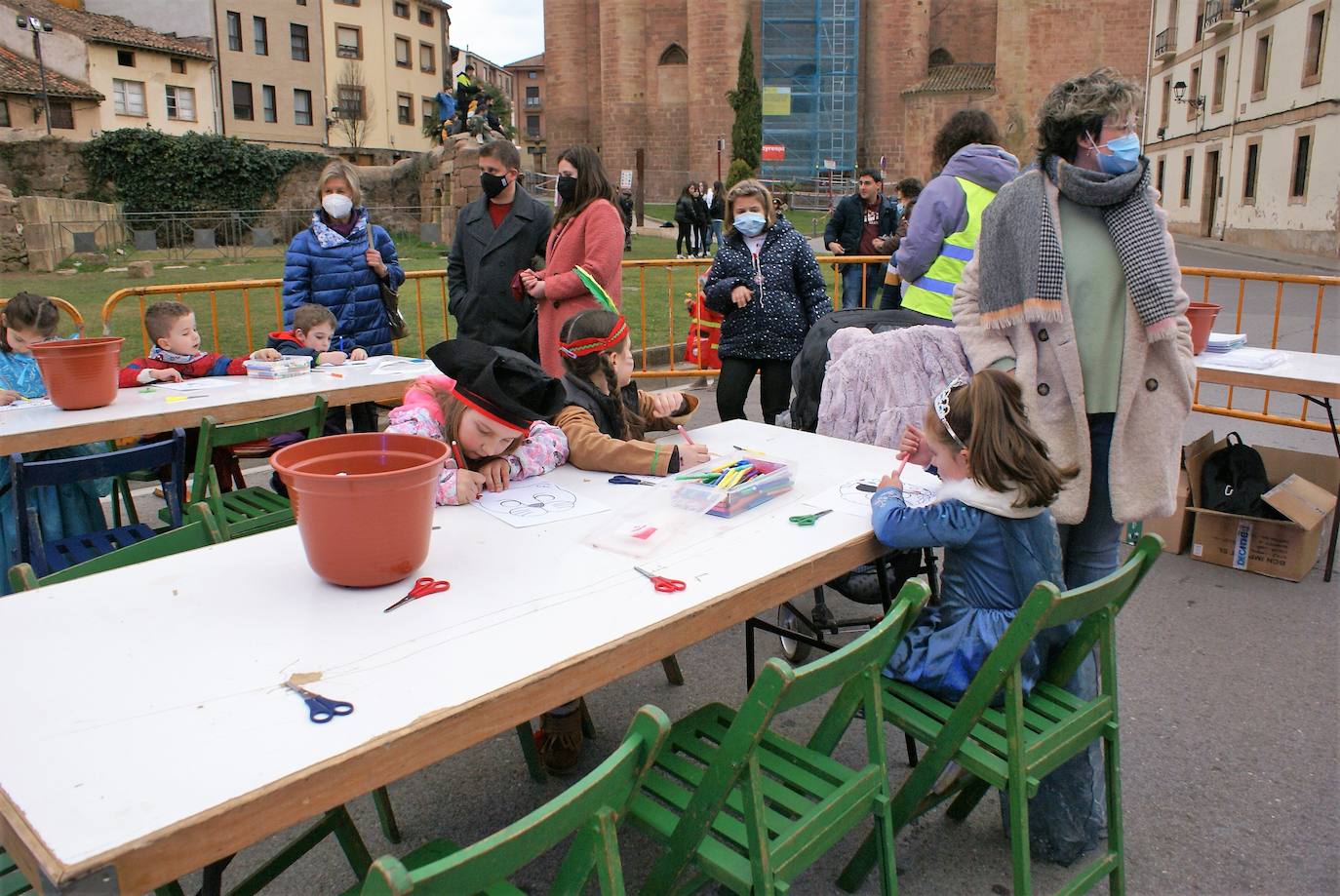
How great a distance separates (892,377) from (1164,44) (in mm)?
40618

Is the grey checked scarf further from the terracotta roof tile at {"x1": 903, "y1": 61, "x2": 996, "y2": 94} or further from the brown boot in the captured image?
Answer: the terracotta roof tile at {"x1": 903, "y1": 61, "x2": 996, "y2": 94}

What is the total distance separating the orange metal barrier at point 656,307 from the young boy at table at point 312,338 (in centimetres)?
77

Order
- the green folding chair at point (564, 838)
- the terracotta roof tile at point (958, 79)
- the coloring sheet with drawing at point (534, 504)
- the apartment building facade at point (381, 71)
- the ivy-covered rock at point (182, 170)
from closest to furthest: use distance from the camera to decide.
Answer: the green folding chair at point (564, 838) < the coloring sheet with drawing at point (534, 504) < the ivy-covered rock at point (182, 170) < the terracotta roof tile at point (958, 79) < the apartment building facade at point (381, 71)

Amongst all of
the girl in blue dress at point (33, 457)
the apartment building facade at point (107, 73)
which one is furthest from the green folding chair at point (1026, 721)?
the apartment building facade at point (107, 73)

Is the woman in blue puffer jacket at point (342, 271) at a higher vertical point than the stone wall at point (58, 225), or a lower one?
lower

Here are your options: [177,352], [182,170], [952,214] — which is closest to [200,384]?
[177,352]

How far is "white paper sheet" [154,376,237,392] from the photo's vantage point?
13.6ft

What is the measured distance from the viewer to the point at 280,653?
5.32ft

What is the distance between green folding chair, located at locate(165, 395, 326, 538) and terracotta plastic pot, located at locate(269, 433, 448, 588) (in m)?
1.29

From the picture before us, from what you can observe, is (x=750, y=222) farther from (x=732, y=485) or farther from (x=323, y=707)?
(x=323, y=707)

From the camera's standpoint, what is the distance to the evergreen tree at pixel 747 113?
1415 inches

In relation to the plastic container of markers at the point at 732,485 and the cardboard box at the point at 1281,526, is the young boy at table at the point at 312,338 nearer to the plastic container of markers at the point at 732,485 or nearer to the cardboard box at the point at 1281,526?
the plastic container of markers at the point at 732,485

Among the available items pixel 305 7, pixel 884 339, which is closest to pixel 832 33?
pixel 305 7

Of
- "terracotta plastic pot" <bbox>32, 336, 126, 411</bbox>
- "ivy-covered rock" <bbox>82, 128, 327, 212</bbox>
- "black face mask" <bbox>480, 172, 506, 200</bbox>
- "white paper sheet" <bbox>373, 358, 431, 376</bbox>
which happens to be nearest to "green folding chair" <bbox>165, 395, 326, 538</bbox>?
"terracotta plastic pot" <bbox>32, 336, 126, 411</bbox>
